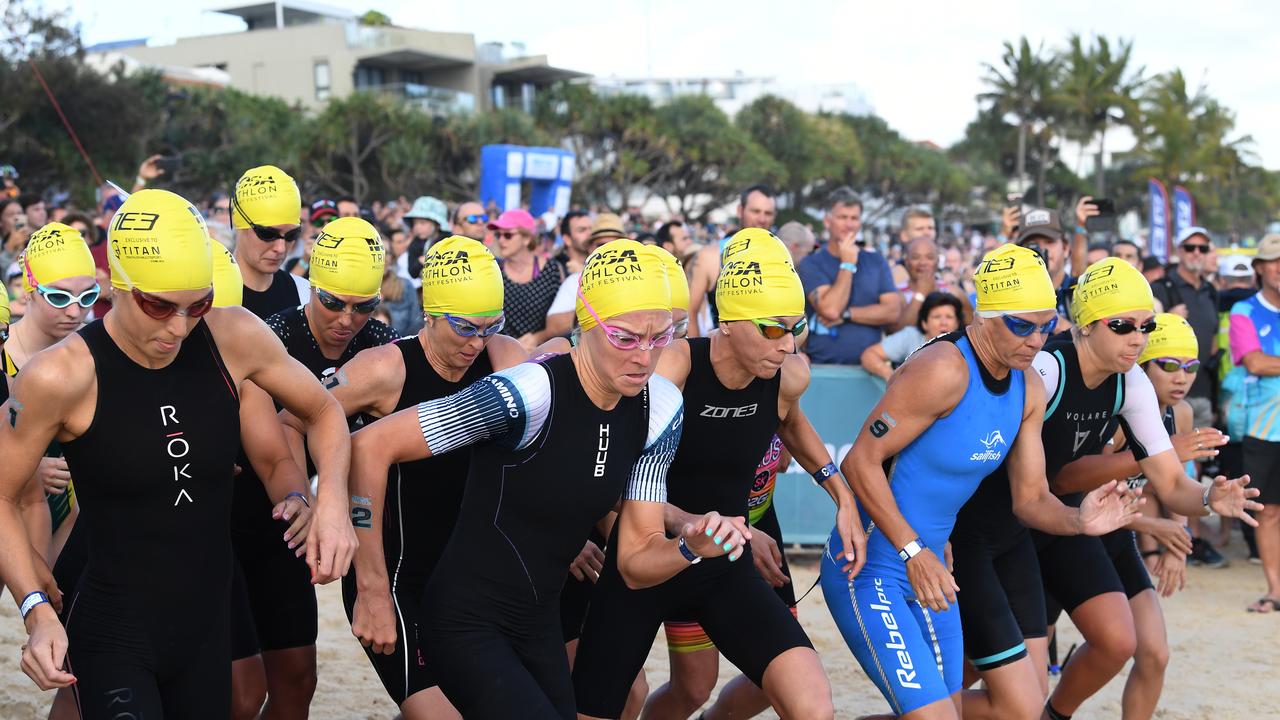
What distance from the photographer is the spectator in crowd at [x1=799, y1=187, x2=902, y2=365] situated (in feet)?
28.2

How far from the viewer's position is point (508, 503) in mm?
3508

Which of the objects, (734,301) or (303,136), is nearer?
(734,301)

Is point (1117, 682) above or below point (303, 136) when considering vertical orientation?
below

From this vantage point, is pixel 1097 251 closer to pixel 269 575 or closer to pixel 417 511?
pixel 417 511

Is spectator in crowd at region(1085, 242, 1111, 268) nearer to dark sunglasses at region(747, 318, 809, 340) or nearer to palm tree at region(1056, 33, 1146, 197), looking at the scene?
dark sunglasses at region(747, 318, 809, 340)

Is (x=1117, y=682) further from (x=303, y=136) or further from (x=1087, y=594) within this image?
(x=303, y=136)

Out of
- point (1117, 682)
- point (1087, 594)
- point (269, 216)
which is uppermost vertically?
point (269, 216)

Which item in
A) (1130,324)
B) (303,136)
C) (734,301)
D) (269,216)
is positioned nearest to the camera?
(734,301)

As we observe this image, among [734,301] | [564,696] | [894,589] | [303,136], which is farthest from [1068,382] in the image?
[303,136]

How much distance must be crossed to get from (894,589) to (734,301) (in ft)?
4.22

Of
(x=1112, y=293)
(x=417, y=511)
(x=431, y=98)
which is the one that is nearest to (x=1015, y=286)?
(x=1112, y=293)

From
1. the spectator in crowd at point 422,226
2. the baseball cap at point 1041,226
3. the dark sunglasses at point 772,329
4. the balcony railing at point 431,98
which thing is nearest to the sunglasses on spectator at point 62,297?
the dark sunglasses at point 772,329

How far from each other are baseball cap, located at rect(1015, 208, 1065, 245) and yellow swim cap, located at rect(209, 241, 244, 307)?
5.58 meters

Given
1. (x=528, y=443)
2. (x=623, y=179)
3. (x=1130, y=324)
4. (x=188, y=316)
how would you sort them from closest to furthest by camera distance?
1. (x=188, y=316)
2. (x=528, y=443)
3. (x=1130, y=324)
4. (x=623, y=179)
